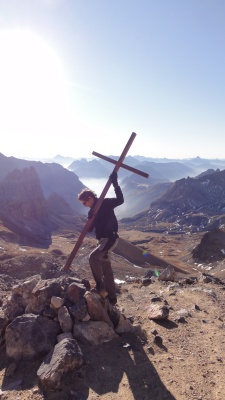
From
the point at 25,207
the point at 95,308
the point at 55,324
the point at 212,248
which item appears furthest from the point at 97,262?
the point at 25,207

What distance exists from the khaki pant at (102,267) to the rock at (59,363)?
2.41 m

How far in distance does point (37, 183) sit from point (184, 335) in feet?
471

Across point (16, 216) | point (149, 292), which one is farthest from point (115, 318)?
point (16, 216)

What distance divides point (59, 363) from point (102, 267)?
362 cm

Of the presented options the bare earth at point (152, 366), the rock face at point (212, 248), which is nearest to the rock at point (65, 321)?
the bare earth at point (152, 366)

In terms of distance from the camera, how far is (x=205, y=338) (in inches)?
380

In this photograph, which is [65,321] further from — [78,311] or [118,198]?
[118,198]

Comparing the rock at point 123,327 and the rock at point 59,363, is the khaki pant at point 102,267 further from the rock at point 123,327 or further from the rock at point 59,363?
the rock at point 59,363

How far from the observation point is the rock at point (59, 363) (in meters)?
6.75

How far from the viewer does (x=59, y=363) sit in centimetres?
697

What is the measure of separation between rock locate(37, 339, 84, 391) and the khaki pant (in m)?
2.41

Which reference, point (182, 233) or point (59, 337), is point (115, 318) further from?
point (182, 233)

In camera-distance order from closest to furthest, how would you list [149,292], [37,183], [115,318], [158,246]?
[115,318]
[149,292]
[158,246]
[37,183]

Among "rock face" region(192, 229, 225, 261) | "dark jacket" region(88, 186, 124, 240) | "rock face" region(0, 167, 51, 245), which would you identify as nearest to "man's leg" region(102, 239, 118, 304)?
"dark jacket" region(88, 186, 124, 240)
